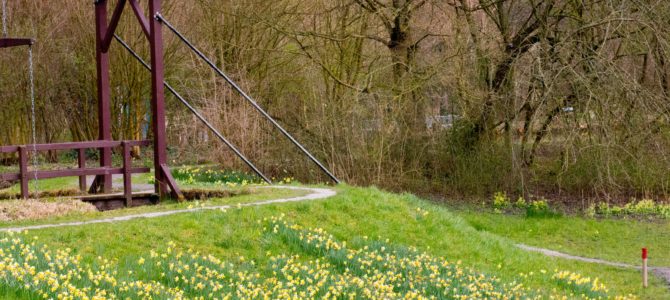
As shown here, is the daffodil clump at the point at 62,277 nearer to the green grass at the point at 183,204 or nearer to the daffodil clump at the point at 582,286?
the green grass at the point at 183,204

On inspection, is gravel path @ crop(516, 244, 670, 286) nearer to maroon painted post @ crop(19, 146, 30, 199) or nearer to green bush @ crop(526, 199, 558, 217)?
green bush @ crop(526, 199, 558, 217)

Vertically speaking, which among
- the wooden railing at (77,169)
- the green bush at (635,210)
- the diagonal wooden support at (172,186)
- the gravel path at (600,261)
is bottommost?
the gravel path at (600,261)

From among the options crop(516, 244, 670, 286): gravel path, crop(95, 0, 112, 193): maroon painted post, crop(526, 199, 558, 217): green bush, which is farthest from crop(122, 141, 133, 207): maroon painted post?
crop(526, 199, 558, 217): green bush

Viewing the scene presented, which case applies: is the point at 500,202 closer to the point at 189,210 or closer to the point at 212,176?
the point at 212,176

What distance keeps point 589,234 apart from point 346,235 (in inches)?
276

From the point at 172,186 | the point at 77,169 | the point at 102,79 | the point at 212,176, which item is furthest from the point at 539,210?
the point at 77,169

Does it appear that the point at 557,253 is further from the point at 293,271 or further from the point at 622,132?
the point at 293,271

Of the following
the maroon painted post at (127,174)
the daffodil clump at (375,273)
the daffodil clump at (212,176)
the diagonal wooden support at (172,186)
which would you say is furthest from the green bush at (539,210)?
the maroon painted post at (127,174)

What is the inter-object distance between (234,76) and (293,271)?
15.7 meters

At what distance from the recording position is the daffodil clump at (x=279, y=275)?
25.8 ft

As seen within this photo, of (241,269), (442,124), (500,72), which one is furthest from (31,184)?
(241,269)

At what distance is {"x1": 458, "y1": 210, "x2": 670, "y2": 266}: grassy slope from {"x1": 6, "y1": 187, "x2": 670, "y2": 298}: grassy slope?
1.51 meters

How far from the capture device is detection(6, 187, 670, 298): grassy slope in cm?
1020

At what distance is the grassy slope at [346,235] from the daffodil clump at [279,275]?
29 cm
